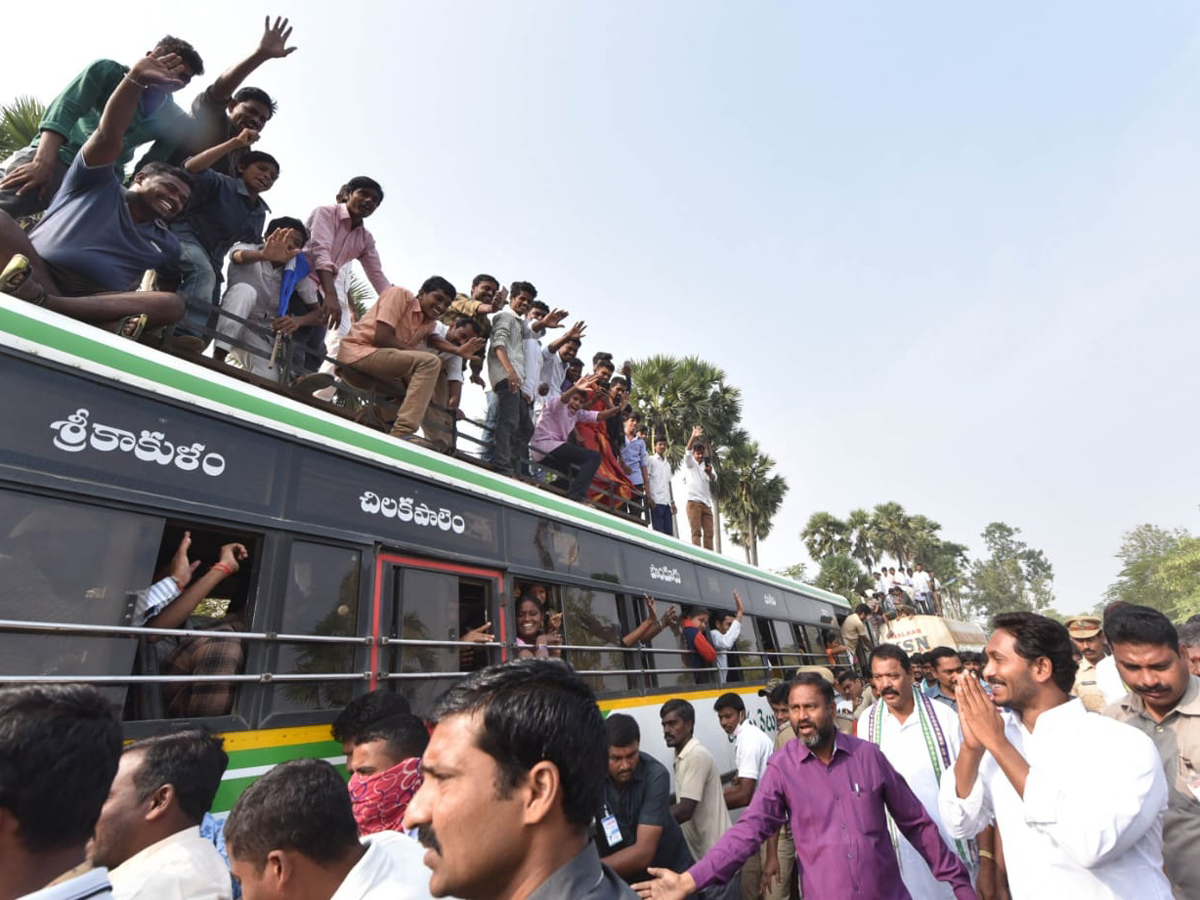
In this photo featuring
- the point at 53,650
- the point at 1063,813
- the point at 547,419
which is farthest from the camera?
the point at 547,419

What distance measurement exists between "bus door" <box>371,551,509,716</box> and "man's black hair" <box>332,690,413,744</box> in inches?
14.3

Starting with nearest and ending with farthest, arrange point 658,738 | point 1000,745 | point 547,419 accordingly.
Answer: point 1000,745 < point 658,738 < point 547,419

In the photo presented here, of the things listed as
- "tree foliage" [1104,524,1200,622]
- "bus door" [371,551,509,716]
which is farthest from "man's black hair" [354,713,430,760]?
"tree foliage" [1104,524,1200,622]

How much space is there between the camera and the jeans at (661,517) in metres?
9.52

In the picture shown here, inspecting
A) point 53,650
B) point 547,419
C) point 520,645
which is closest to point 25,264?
point 53,650

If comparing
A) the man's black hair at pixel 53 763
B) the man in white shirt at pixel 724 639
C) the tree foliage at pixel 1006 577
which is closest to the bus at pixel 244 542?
the man's black hair at pixel 53 763

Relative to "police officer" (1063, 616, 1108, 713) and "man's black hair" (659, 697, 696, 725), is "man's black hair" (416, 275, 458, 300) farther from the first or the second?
"police officer" (1063, 616, 1108, 713)

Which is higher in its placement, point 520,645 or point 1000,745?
point 520,645

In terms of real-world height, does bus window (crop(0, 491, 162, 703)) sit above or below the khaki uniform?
above

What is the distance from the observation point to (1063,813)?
6.39 feet

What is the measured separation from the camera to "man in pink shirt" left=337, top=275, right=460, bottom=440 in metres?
5.14

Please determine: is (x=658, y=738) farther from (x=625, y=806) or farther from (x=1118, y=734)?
(x=1118, y=734)

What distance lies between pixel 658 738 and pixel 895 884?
9.98 feet

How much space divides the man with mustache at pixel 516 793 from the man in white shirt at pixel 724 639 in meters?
6.06
